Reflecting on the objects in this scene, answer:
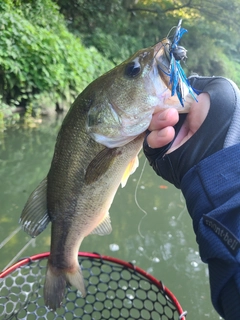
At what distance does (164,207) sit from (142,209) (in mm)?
343

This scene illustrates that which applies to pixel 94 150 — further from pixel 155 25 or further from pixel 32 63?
pixel 155 25

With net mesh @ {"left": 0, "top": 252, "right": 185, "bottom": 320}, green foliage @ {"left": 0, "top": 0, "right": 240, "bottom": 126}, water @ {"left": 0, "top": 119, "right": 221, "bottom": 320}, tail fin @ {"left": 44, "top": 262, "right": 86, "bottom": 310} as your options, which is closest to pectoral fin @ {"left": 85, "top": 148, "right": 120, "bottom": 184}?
tail fin @ {"left": 44, "top": 262, "right": 86, "bottom": 310}

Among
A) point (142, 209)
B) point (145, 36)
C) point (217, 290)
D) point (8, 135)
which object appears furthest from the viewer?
point (145, 36)

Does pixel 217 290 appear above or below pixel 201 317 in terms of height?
above

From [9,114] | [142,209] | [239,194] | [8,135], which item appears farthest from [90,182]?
[9,114]

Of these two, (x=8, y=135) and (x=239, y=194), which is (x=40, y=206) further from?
(x=8, y=135)

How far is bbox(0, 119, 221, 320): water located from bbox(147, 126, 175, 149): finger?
169cm

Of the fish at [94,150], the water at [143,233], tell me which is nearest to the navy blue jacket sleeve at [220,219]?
the fish at [94,150]

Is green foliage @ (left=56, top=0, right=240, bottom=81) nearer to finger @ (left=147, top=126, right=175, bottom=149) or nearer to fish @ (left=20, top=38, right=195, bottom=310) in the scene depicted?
fish @ (left=20, top=38, right=195, bottom=310)

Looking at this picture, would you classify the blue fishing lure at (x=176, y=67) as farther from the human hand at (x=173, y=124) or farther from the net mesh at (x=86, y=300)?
the net mesh at (x=86, y=300)

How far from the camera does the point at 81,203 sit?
60.1 inches

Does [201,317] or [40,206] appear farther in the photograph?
[201,317]

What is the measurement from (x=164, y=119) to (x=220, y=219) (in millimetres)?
409

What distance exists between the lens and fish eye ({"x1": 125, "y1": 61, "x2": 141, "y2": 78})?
1339 millimetres
